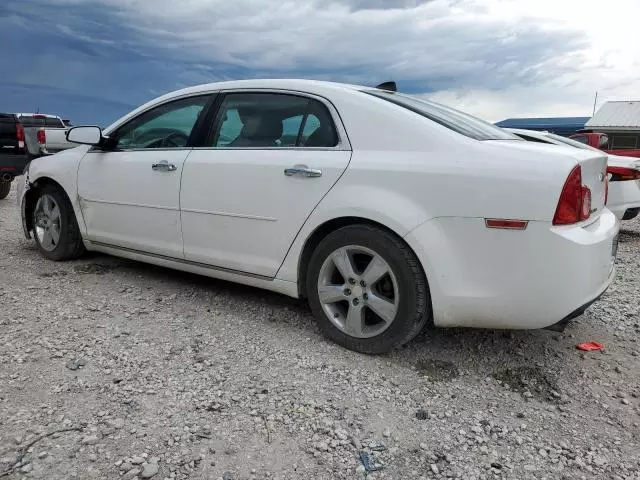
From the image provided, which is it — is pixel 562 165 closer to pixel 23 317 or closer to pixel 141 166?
pixel 141 166

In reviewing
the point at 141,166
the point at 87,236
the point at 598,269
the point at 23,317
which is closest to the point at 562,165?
the point at 598,269

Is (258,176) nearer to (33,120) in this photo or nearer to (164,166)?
(164,166)

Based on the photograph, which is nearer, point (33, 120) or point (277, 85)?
point (277, 85)

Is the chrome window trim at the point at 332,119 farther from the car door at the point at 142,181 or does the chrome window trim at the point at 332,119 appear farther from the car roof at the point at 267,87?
the car door at the point at 142,181

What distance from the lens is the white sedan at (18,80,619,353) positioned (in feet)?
8.95

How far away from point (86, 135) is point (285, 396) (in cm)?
289

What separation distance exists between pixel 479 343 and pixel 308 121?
177cm

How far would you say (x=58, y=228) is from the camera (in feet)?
16.2

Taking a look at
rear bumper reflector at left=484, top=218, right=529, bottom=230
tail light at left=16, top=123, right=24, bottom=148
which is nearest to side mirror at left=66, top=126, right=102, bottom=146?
rear bumper reflector at left=484, top=218, right=529, bottom=230

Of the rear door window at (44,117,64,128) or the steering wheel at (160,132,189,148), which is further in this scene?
the rear door window at (44,117,64,128)

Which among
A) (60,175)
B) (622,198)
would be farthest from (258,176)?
(622,198)

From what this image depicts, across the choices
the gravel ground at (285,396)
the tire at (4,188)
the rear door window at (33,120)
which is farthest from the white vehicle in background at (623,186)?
the rear door window at (33,120)

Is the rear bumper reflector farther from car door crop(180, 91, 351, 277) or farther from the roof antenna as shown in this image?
the roof antenna

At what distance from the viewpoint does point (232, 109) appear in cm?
386
